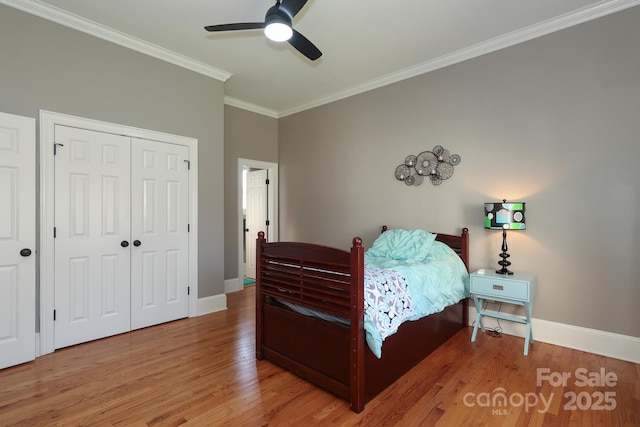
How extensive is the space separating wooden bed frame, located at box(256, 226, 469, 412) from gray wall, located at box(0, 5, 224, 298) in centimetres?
160

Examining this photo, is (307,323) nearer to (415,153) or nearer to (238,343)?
(238,343)

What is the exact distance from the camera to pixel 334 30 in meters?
3.08

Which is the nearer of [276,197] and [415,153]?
[415,153]

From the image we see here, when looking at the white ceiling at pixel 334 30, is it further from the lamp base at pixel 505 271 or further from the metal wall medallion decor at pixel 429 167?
the lamp base at pixel 505 271

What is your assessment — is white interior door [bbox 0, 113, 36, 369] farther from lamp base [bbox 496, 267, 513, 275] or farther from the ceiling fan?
lamp base [bbox 496, 267, 513, 275]

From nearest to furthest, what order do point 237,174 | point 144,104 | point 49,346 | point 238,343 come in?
point 49,346 → point 238,343 → point 144,104 → point 237,174

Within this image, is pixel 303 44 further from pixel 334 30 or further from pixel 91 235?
pixel 91 235

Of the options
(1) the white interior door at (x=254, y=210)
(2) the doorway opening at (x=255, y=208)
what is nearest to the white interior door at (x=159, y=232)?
(2) the doorway opening at (x=255, y=208)

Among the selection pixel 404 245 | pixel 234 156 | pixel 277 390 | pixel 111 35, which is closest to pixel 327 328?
pixel 277 390

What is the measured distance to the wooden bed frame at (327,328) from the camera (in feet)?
6.41

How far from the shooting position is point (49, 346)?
2.78 metres

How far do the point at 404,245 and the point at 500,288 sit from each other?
0.98 metres

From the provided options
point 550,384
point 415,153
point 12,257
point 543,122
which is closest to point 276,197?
point 415,153

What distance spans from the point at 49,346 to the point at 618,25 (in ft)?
18.9
